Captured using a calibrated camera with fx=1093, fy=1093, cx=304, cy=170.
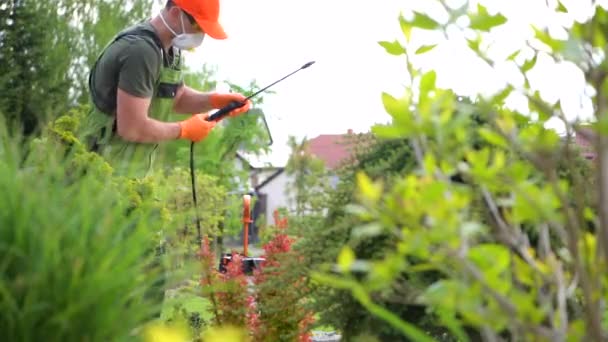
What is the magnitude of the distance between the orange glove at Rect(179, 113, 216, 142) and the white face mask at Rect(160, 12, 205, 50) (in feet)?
1.30

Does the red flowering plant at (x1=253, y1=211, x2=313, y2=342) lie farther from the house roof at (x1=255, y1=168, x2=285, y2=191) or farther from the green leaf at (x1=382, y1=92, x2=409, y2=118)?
the house roof at (x1=255, y1=168, x2=285, y2=191)

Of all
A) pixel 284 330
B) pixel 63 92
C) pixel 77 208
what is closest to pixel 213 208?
pixel 63 92

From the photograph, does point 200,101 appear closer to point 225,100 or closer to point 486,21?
point 225,100

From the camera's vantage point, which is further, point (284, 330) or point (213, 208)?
point (213, 208)

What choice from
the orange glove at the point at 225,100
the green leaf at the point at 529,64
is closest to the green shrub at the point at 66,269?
the green leaf at the point at 529,64

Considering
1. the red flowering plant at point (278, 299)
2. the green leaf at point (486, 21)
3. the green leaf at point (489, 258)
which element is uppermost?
A: the green leaf at point (486, 21)

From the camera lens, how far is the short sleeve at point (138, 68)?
4.83 m

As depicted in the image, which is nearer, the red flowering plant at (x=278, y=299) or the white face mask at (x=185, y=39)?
the red flowering plant at (x=278, y=299)

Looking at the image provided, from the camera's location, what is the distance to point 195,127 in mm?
5680

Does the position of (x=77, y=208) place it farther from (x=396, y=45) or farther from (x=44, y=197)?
(x=396, y=45)

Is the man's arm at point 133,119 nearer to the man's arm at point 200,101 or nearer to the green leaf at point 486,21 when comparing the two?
the man's arm at point 200,101

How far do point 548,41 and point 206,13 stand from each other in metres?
3.59

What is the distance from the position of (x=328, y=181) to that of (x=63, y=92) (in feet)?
90.7

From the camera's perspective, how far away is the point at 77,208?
7.98ft
